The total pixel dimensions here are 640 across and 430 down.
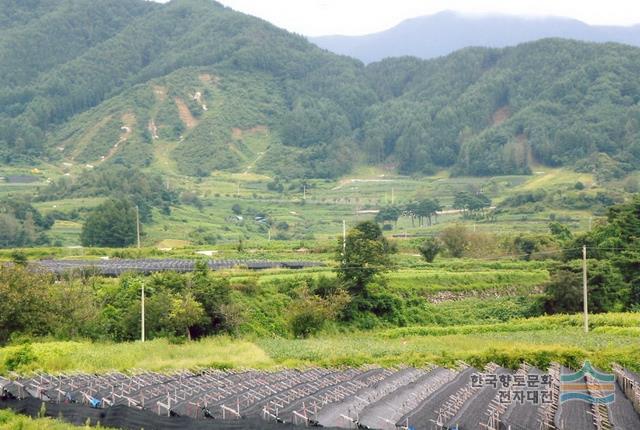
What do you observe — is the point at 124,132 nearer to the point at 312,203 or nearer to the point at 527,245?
the point at 312,203

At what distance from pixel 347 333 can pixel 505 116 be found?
360 ft

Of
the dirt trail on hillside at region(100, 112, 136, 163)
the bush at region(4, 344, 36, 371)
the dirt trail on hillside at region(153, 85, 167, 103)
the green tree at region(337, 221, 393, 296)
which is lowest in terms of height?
the bush at region(4, 344, 36, 371)

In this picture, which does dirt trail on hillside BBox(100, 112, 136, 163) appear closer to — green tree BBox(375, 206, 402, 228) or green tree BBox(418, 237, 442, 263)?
green tree BBox(375, 206, 402, 228)

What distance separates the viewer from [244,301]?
127ft

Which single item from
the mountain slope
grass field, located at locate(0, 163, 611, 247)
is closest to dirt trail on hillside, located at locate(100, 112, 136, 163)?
grass field, located at locate(0, 163, 611, 247)

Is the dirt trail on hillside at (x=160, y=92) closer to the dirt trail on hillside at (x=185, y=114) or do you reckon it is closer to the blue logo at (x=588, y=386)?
the dirt trail on hillside at (x=185, y=114)

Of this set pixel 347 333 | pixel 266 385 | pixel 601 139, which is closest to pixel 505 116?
pixel 601 139

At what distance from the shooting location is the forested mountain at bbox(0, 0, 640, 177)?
123m

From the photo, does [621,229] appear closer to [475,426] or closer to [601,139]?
[475,426]

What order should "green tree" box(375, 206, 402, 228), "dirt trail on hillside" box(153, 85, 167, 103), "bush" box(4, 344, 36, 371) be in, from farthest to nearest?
"dirt trail on hillside" box(153, 85, 167, 103), "green tree" box(375, 206, 402, 228), "bush" box(4, 344, 36, 371)

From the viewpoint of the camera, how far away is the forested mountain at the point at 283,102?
123 meters

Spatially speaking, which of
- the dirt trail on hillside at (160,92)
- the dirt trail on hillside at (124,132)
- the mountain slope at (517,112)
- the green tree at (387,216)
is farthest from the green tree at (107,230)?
the dirt trail on hillside at (160,92)

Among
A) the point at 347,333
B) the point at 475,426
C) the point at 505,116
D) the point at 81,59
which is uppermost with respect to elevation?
the point at 81,59

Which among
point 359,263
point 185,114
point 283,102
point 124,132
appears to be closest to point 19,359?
point 359,263
